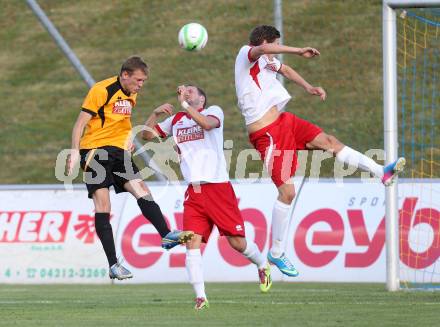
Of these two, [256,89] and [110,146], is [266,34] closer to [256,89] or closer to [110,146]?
[256,89]

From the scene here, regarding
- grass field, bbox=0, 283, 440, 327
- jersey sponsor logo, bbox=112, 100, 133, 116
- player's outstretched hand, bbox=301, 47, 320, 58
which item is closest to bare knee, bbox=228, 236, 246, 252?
grass field, bbox=0, 283, 440, 327

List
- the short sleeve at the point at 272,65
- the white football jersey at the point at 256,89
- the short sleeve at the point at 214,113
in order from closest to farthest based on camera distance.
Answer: the short sleeve at the point at 214,113, the white football jersey at the point at 256,89, the short sleeve at the point at 272,65

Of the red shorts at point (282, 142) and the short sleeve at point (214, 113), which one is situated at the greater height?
the short sleeve at point (214, 113)

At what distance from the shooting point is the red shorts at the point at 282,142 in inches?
501

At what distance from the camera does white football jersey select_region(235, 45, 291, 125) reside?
1278cm

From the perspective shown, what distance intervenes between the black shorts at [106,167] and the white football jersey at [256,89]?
1.47 m

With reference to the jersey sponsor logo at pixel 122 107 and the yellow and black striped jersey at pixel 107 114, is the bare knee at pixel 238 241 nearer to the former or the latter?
the yellow and black striped jersey at pixel 107 114

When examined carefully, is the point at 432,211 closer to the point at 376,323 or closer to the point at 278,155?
the point at 278,155

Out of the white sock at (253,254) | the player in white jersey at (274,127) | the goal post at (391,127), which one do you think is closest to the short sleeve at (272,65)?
the player in white jersey at (274,127)

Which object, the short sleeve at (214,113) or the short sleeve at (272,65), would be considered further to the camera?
the short sleeve at (272,65)

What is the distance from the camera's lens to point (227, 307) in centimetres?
1195

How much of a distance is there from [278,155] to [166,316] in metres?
2.57

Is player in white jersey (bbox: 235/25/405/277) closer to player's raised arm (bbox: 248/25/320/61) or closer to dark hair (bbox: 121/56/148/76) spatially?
player's raised arm (bbox: 248/25/320/61)

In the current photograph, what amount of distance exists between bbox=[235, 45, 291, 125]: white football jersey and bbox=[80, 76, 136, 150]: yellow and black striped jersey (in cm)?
131
